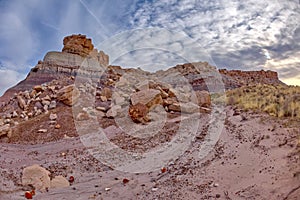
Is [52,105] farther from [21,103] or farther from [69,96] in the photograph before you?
[21,103]

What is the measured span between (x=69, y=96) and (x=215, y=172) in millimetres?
14218

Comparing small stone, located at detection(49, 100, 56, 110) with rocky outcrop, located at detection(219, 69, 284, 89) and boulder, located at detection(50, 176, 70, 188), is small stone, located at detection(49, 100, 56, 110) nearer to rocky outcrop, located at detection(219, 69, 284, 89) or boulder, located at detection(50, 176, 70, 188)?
boulder, located at detection(50, 176, 70, 188)

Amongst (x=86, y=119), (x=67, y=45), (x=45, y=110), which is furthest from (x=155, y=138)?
(x=67, y=45)

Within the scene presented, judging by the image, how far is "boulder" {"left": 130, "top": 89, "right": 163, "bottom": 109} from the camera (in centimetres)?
1517

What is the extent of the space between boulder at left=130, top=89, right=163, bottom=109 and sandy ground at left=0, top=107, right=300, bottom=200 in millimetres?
5226

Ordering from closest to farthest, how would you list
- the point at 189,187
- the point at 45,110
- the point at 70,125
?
the point at 189,187, the point at 70,125, the point at 45,110

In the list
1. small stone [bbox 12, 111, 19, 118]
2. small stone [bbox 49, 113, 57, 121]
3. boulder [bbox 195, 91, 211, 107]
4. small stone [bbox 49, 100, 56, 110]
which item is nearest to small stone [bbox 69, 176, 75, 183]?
small stone [bbox 49, 113, 57, 121]

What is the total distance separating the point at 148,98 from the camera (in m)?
15.2

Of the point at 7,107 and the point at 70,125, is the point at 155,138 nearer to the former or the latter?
the point at 70,125

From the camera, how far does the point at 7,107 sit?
19703 mm

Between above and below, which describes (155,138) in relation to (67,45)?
below

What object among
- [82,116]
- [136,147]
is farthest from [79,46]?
[136,147]

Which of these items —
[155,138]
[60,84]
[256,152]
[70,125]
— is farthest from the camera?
[60,84]

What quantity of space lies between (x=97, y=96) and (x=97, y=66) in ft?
35.5
